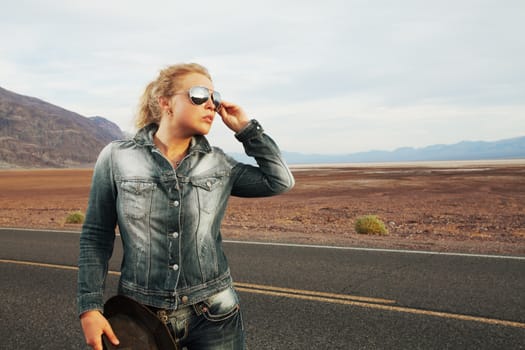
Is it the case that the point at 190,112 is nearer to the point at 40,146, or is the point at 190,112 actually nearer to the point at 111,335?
the point at 111,335

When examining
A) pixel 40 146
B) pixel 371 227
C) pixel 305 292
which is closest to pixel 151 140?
pixel 305 292

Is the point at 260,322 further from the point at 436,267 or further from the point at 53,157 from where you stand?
the point at 53,157

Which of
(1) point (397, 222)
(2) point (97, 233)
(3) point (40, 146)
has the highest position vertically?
(3) point (40, 146)

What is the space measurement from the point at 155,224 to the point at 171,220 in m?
0.07

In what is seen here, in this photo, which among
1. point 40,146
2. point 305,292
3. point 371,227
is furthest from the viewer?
point 40,146

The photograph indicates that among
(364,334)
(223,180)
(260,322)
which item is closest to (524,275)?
(364,334)

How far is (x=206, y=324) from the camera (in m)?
1.88

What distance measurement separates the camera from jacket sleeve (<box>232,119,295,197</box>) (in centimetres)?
202

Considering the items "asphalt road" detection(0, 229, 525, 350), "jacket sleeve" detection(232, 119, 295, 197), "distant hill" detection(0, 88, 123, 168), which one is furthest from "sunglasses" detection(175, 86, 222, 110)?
"distant hill" detection(0, 88, 123, 168)


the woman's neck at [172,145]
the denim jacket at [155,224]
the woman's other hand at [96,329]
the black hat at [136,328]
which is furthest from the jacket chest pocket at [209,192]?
the woman's other hand at [96,329]

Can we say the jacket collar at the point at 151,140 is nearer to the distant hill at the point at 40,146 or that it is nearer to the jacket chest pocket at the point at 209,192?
the jacket chest pocket at the point at 209,192

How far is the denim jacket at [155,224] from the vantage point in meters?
1.84

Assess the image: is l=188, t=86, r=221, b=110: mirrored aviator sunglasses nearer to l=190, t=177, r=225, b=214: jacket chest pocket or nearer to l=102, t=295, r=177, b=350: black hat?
l=190, t=177, r=225, b=214: jacket chest pocket

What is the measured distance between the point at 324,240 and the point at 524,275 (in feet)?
15.0
